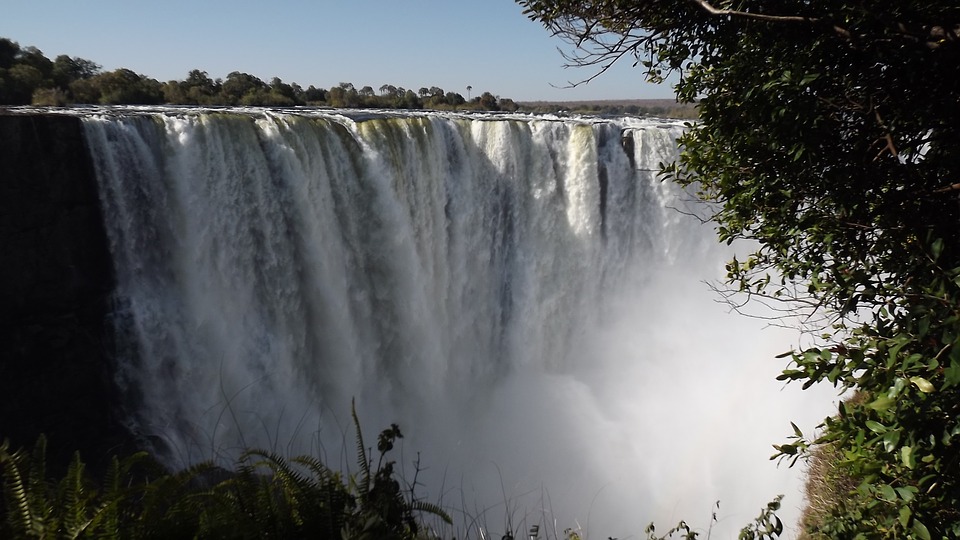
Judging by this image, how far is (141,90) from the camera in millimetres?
16797

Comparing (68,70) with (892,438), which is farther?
(68,70)

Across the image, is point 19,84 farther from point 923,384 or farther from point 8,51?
point 923,384

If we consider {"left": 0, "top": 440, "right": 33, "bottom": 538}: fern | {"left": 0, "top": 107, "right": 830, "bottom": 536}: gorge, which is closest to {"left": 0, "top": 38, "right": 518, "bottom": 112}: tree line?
{"left": 0, "top": 107, "right": 830, "bottom": 536}: gorge

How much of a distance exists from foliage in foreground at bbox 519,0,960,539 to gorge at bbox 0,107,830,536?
2991mm

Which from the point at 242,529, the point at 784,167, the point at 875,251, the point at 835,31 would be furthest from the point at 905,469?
the point at 242,529

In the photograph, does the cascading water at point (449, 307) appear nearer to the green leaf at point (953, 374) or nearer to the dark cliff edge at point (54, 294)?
the dark cliff edge at point (54, 294)

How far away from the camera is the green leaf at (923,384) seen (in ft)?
7.14

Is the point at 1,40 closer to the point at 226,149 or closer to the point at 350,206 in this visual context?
the point at 226,149

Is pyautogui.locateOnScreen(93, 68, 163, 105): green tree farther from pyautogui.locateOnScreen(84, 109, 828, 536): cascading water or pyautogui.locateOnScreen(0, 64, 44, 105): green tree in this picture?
pyautogui.locateOnScreen(84, 109, 828, 536): cascading water

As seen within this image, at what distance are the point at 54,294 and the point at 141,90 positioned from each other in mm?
9587

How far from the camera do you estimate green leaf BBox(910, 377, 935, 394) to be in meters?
2.18

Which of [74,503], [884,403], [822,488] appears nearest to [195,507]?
[74,503]

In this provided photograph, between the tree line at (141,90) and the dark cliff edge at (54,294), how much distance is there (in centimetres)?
517

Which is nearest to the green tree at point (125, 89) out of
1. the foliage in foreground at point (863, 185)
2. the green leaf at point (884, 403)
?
the foliage in foreground at point (863, 185)
